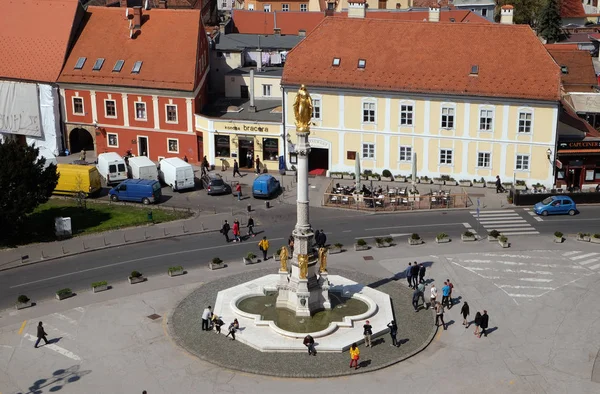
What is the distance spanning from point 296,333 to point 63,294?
15.7 m

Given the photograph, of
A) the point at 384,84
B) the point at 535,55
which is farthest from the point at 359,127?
the point at 535,55

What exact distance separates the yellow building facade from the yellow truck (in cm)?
1756

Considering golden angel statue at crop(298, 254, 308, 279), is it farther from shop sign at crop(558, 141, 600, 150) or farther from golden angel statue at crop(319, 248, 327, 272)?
shop sign at crop(558, 141, 600, 150)

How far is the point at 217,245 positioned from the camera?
63000 millimetres

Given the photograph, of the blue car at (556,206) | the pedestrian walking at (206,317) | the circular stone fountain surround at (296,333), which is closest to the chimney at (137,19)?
the circular stone fountain surround at (296,333)

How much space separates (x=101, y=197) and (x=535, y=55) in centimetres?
3820

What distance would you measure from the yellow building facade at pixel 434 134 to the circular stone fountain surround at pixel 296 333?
24668 millimetres

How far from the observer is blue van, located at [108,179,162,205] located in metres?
72.2

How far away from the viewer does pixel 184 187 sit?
7550 cm

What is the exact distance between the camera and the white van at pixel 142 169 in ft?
247

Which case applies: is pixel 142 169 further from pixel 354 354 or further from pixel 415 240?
pixel 354 354

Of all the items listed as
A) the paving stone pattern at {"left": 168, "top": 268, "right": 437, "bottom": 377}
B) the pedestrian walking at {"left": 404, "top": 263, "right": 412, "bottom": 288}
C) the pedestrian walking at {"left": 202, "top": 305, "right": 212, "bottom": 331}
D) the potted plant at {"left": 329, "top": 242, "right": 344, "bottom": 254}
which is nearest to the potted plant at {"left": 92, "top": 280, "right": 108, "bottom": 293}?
the paving stone pattern at {"left": 168, "top": 268, "right": 437, "bottom": 377}

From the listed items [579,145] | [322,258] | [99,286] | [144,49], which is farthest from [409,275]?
[144,49]

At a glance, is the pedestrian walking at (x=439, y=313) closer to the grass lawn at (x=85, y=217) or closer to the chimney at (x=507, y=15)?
the grass lawn at (x=85, y=217)
